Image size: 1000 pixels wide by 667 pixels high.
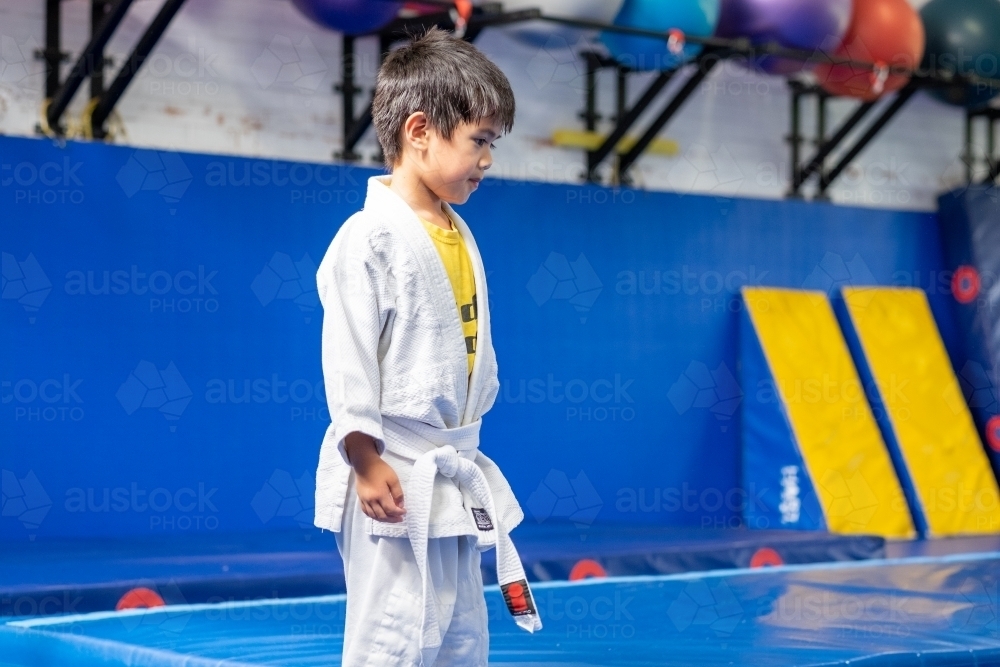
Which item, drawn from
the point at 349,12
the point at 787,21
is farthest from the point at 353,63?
the point at 787,21

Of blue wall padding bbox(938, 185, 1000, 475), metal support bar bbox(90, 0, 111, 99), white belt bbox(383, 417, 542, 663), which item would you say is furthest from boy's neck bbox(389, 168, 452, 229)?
blue wall padding bbox(938, 185, 1000, 475)

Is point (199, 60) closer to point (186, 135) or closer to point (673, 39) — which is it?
point (186, 135)

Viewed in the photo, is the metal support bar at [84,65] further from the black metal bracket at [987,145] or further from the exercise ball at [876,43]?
the black metal bracket at [987,145]

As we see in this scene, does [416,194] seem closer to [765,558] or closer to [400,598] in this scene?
[400,598]

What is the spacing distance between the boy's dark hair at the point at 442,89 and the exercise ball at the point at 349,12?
241 cm

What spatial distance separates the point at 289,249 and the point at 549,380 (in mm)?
1115

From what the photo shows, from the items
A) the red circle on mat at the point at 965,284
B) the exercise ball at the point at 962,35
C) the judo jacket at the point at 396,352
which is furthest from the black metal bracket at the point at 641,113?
the judo jacket at the point at 396,352

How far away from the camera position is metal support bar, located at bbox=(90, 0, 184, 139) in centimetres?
419

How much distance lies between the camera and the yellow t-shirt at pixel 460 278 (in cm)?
201

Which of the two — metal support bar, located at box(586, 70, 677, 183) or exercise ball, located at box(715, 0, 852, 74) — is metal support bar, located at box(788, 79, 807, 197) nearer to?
metal support bar, located at box(586, 70, 677, 183)

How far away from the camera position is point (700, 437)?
18.1ft

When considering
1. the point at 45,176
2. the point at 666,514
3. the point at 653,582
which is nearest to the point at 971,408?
the point at 666,514

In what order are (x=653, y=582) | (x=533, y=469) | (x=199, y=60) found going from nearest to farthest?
(x=653, y=582), (x=199, y=60), (x=533, y=469)

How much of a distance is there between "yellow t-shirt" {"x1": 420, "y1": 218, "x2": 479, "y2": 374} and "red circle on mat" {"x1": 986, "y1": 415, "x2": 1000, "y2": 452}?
14.5 ft
